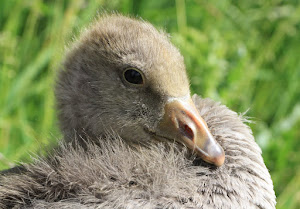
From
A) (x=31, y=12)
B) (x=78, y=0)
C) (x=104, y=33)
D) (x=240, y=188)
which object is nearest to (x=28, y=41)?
(x=31, y=12)

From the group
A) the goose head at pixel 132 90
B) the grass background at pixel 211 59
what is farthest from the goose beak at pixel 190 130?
the grass background at pixel 211 59

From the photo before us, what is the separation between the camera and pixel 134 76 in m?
2.02

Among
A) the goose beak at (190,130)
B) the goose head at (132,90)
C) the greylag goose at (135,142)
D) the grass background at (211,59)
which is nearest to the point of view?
the greylag goose at (135,142)

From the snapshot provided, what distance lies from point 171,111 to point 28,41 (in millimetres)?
1794

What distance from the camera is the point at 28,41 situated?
138 inches

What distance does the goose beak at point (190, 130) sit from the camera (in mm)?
1839

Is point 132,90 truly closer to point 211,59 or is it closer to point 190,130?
point 190,130

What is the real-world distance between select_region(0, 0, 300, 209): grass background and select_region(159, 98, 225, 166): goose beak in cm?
86

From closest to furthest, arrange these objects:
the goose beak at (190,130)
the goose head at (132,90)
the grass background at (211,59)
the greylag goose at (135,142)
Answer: the greylag goose at (135,142) → the goose beak at (190,130) → the goose head at (132,90) → the grass background at (211,59)

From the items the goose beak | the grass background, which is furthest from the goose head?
the grass background

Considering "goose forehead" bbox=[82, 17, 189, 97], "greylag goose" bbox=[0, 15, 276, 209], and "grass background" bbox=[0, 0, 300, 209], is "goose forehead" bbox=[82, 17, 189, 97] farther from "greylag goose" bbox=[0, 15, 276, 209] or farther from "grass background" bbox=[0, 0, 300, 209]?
"grass background" bbox=[0, 0, 300, 209]

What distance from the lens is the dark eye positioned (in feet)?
6.61

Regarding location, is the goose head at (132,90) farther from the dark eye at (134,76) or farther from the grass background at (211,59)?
the grass background at (211,59)

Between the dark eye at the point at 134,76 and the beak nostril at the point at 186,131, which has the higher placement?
the dark eye at the point at 134,76
